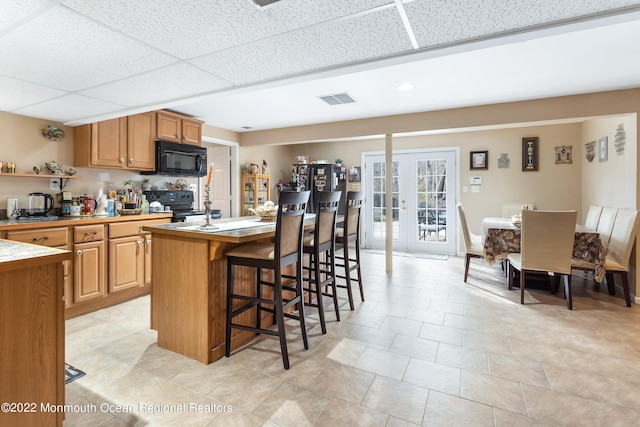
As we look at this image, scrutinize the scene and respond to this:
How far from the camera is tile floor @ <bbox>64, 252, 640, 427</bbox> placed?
65.1 inches

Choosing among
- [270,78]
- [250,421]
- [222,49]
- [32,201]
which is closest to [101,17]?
[222,49]

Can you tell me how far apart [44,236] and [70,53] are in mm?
1675

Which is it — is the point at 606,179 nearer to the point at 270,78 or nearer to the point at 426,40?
the point at 426,40

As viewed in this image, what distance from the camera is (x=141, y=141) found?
3768 mm

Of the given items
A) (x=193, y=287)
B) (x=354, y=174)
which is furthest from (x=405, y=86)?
(x=354, y=174)

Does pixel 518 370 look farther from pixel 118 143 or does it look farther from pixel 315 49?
pixel 118 143

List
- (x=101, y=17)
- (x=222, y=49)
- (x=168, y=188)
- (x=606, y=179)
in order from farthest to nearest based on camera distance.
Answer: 1. (x=168, y=188)
2. (x=606, y=179)
3. (x=222, y=49)
4. (x=101, y=17)

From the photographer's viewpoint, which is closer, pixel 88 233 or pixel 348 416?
pixel 348 416

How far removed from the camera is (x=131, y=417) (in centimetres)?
164

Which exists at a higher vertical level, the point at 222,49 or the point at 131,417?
the point at 222,49

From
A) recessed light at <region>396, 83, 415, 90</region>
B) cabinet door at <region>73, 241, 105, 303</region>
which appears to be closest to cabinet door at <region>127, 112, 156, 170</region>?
cabinet door at <region>73, 241, 105, 303</region>

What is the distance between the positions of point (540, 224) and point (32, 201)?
5040 mm

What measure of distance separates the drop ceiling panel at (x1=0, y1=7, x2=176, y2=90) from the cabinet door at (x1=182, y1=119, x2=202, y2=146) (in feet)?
6.23

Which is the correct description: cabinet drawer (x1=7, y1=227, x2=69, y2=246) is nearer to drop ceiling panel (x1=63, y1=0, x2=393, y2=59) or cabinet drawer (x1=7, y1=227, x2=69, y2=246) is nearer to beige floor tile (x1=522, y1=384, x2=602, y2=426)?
drop ceiling panel (x1=63, y1=0, x2=393, y2=59)
